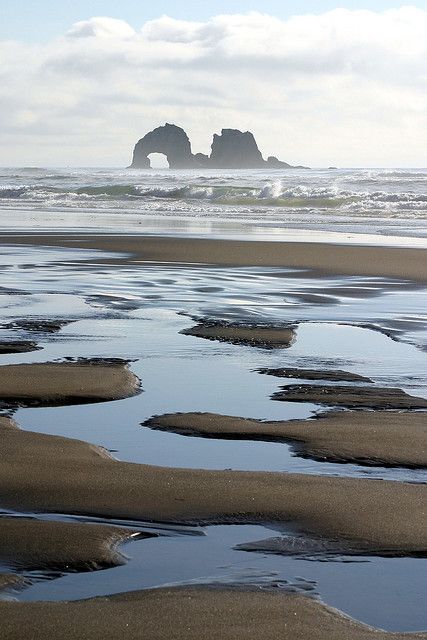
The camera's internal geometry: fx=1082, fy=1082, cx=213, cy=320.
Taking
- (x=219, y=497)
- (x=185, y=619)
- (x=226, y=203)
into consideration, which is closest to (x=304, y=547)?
(x=219, y=497)

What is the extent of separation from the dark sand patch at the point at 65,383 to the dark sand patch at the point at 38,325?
69.1 inches

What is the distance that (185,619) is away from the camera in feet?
10.8

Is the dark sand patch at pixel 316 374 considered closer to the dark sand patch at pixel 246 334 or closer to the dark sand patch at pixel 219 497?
the dark sand patch at pixel 246 334

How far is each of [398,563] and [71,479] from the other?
5.30 ft

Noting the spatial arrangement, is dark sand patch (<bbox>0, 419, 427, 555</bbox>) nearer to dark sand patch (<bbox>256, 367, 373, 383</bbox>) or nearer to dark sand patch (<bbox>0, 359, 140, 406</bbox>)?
dark sand patch (<bbox>0, 359, 140, 406</bbox>)

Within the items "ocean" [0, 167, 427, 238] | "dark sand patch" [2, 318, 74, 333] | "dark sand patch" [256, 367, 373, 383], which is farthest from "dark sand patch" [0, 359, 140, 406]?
"ocean" [0, 167, 427, 238]

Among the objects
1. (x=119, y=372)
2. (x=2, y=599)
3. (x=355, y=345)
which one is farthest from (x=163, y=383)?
(x=2, y=599)

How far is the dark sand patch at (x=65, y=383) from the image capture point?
6805mm

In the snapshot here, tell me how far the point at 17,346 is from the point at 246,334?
2072 mm

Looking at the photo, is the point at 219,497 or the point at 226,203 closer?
the point at 219,497

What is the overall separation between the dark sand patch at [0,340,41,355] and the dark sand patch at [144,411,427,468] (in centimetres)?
253

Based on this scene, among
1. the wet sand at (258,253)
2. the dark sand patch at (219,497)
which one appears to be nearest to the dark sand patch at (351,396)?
the dark sand patch at (219,497)

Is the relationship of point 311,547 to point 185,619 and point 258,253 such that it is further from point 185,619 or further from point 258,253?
point 258,253

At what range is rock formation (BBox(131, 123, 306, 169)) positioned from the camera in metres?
124
